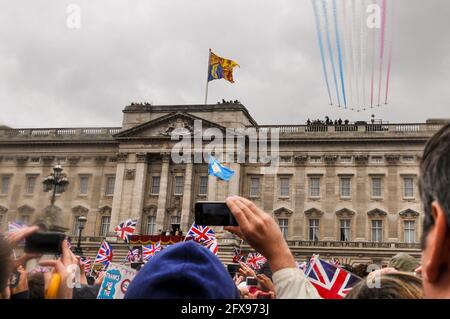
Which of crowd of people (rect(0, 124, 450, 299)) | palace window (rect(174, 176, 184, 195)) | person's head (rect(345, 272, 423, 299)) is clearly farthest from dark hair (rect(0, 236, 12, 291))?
palace window (rect(174, 176, 184, 195))

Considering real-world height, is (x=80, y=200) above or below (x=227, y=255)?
above

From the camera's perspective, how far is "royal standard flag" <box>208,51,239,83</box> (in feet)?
151

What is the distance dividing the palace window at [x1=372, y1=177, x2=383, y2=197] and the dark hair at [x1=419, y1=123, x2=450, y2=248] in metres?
44.6

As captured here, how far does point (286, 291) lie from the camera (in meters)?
2.37

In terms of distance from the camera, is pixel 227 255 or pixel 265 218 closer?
pixel 265 218

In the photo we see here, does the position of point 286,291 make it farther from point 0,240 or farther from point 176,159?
point 176,159

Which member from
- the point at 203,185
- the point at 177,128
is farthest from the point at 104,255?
the point at 177,128

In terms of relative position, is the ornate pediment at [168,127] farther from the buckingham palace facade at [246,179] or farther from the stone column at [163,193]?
the stone column at [163,193]

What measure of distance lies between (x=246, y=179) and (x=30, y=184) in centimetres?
2106

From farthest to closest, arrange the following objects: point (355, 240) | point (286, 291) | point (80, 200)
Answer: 1. point (80, 200)
2. point (355, 240)
3. point (286, 291)
